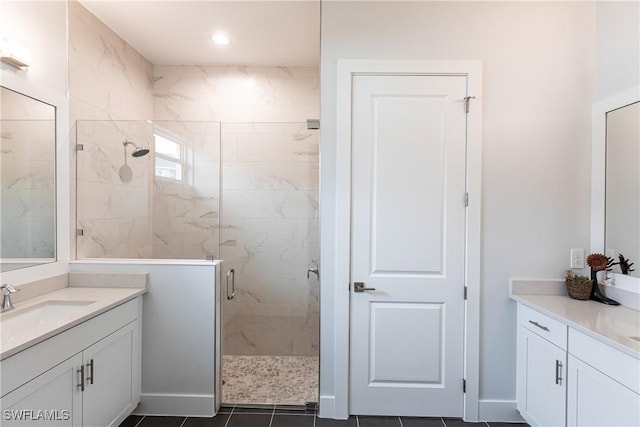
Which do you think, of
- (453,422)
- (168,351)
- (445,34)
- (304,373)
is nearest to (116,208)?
(168,351)

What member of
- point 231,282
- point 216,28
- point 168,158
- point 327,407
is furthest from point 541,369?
point 216,28

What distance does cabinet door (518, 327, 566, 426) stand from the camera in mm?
1646

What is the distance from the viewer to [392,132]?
2.04 meters

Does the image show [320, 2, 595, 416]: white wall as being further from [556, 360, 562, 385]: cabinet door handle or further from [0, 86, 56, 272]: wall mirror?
[0, 86, 56, 272]: wall mirror

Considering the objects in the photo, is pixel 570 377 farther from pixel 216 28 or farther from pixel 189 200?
pixel 216 28

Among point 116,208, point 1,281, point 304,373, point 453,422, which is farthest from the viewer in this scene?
point 304,373

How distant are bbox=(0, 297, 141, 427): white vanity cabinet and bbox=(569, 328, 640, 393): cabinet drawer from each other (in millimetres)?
2441

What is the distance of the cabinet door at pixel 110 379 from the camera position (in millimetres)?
1623

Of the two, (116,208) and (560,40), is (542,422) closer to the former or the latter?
(560,40)

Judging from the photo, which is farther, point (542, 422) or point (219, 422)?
point (219, 422)

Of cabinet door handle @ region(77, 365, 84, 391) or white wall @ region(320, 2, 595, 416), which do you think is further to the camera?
white wall @ region(320, 2, 595, 416)

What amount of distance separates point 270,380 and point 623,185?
2775mm

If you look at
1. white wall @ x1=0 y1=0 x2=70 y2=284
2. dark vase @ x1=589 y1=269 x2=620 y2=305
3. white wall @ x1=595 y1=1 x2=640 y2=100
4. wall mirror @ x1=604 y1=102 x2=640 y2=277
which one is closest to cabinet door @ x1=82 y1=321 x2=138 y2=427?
white wall @ x1=0 y1=0 x2=70 y2=284

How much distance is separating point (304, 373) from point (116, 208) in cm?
204
